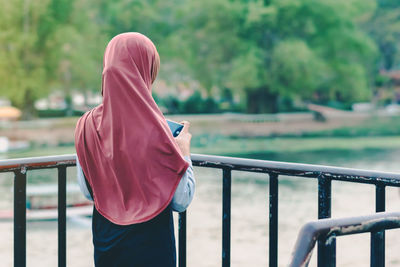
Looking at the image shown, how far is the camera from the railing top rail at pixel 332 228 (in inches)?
43.8

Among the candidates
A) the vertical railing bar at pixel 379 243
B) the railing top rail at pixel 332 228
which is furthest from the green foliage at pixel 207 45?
the railing top rail at pixel 332 228

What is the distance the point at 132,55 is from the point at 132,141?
243 millimetres

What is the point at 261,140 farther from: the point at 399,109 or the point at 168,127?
the point at 168,127

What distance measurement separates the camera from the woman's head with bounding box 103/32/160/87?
5.74ft

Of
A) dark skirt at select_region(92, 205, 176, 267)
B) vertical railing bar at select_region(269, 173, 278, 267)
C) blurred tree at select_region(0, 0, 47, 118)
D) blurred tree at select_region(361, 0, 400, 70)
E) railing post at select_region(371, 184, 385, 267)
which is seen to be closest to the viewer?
railing post at select_region(371, 184, 385, 267)

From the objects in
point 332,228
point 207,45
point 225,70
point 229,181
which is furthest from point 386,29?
point 332,228

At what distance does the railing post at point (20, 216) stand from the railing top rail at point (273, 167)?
5cm

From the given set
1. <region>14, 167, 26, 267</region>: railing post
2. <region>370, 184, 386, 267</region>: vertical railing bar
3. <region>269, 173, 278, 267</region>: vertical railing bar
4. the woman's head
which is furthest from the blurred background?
the woman's head

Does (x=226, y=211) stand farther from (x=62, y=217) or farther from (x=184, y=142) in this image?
(x=62, y=217)

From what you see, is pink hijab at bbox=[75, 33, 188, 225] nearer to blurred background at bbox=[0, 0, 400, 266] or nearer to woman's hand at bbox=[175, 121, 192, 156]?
woman's hand at bbox=[175, 121, 192, 156]

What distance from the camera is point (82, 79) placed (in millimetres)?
35438

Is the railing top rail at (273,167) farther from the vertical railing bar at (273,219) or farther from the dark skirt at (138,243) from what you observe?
the dark skirt at (138,243)

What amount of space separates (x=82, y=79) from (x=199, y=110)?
27.7 feet

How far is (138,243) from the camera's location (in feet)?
6.10
